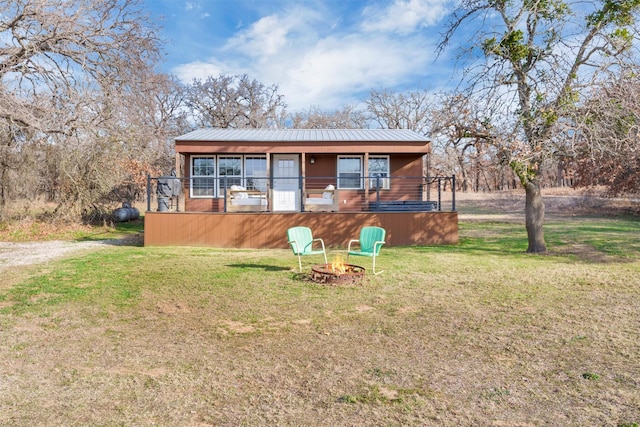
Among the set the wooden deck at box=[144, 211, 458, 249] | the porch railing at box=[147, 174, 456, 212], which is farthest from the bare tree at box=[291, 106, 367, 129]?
the wooden deck at box=[144, 211, 458, 249]

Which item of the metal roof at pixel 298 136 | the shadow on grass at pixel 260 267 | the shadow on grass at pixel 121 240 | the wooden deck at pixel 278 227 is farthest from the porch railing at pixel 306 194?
the shadow on grass at pixel 260 267

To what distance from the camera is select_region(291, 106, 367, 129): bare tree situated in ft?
126

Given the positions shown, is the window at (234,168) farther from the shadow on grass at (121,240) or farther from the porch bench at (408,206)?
the porch bench at (408,206)

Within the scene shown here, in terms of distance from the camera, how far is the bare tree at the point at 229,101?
33.0 metres

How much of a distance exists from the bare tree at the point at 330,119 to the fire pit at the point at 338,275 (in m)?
31.6

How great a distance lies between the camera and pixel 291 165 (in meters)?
15.0

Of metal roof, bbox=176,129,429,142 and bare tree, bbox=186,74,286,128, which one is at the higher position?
bare tree, bbox=186,74,286,128

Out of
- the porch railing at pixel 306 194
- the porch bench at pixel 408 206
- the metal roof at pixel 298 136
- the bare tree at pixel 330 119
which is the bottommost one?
the porch bench at pixel 408 206

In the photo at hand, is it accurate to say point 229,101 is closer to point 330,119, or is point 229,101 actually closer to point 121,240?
point 330,119

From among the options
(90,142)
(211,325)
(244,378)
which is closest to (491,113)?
(211,325)

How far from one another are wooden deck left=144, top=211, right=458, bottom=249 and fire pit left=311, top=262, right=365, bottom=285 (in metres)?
4.63

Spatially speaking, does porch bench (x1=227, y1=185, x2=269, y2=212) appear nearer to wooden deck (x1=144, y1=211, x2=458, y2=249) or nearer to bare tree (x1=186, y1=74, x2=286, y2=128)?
wooden deck (x1=144, y1=211, x2=458, y2=249)

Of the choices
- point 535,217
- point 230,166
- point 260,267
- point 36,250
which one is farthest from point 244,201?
point 535,217

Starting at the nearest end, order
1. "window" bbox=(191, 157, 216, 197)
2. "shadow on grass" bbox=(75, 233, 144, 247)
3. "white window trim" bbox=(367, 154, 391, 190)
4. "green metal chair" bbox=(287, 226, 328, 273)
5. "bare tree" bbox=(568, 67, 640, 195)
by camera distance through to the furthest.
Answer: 1. "green metal chair" bbox=(287, 226, 328, 273)
2. "bare tree" bbox=(568, 67, 640, 195)
3. "shadow on grass" bbox=(75, 233, 144, 247)
4. "window" bbox=(191, 157, 216, 197)
5. "white window trim" bbox=(367, 154, 391, 190)
